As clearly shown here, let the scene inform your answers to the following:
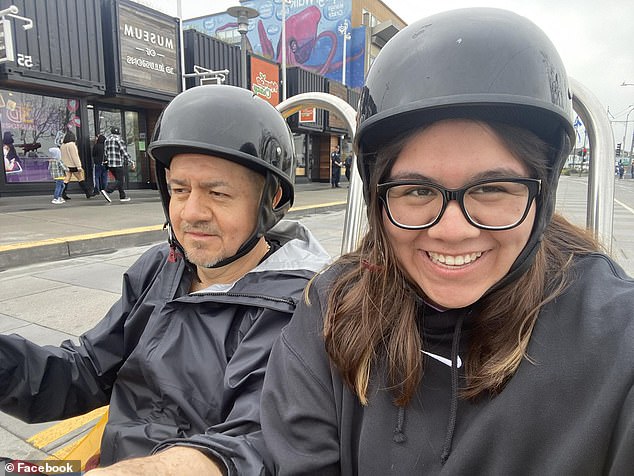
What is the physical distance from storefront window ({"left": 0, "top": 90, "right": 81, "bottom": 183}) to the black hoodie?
453 inches

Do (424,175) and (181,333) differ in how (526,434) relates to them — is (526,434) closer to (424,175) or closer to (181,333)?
(424,175)

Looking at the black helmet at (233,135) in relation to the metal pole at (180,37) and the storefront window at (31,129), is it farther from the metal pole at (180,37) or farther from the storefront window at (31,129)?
the metal pole at (180,37)

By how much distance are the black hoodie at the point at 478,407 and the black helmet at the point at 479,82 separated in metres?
0.18

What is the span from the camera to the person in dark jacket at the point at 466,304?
0.88 metres

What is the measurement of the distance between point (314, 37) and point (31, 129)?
2396 cm

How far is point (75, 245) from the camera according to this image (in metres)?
6.45

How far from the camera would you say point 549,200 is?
1049mm

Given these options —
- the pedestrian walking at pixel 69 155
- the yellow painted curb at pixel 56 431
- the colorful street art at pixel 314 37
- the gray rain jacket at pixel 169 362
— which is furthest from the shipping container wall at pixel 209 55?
the colorful street art at pixel 314 37

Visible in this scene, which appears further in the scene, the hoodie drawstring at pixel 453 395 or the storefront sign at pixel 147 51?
the storefront sign at pixel 147 51

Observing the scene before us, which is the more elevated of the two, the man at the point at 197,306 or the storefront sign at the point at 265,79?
the storefront sign at the point at 265,79

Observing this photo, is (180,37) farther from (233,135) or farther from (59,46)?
(233,135)

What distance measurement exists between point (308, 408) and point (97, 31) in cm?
1175

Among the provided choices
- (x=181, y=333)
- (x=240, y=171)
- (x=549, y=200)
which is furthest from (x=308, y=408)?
(x=240, y=171)

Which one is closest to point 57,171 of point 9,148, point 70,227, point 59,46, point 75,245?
point 9,148
